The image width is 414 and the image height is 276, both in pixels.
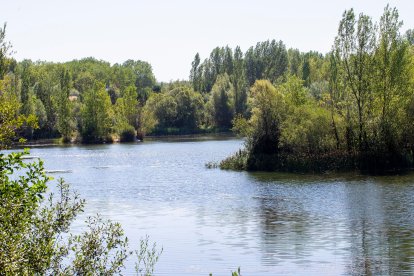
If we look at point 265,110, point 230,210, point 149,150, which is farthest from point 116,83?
point 230,210

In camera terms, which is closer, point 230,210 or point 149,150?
point 230,210

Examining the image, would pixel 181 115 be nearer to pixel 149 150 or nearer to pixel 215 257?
pixel 149 150

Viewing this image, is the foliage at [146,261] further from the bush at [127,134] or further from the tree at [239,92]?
the tree at [239,92]

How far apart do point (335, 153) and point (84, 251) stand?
3965 cm

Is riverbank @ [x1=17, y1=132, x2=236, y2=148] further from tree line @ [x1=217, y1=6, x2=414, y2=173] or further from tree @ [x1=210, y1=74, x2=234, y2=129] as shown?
tree line @ [x1=217, y1=6, x2=414, y2=173]

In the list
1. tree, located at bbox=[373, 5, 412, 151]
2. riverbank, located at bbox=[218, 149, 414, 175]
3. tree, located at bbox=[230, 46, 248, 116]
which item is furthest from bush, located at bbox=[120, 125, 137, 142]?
tree, located at bbox=[373, 5, 412, 151]

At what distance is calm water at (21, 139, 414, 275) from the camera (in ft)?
65.9

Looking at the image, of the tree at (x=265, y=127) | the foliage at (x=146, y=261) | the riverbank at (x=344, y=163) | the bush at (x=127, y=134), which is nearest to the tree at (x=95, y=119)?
the bush at (x=127, y=134)

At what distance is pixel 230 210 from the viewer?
1266 inches

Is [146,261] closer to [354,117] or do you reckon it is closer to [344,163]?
[344,163]

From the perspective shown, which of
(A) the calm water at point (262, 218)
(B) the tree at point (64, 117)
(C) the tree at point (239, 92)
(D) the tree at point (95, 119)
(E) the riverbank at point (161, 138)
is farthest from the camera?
(C) the tree at point (239, 92)

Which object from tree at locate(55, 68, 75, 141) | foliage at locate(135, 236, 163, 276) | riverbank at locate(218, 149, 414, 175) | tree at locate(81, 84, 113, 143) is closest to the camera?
foliage at locate(135, 236, 163, 276)

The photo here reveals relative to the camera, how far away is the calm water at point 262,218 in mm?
20094

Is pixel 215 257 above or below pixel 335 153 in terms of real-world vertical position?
below
